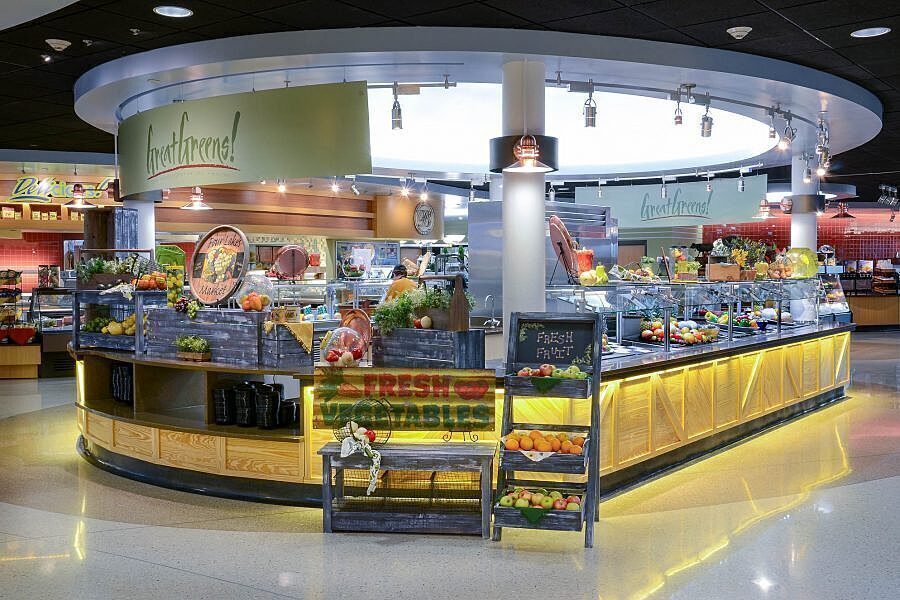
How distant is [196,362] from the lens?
6.43 meters

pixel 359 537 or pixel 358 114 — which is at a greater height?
pixel 358 114

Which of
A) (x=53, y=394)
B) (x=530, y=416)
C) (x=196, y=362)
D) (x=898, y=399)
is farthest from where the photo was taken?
(x=53, y=394)

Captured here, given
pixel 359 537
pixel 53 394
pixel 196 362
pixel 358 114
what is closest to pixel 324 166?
pixel 358 114

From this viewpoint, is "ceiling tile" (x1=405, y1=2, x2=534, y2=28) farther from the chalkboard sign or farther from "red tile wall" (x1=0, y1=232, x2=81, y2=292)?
"red tile wall" (x1=0, y1=232, x2=81, y2=292)

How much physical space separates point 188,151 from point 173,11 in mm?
1486

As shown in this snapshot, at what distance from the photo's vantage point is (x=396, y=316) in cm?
582

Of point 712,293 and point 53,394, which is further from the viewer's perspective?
point 53,394

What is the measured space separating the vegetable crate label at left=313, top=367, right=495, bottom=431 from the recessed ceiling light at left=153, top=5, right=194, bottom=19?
2863 millimetres

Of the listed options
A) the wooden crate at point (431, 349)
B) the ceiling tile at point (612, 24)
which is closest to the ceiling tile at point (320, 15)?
the ceiling tile at point (612, 24)

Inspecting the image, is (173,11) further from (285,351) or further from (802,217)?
(802,217)

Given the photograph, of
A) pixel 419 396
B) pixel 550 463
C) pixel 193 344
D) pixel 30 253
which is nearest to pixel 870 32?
pixel 550 463

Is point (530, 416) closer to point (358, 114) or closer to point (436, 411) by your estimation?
point (436, 411)

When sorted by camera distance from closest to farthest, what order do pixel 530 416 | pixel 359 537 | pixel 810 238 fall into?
pixel 359 537 → pixel 530 416 → pixel 810 238

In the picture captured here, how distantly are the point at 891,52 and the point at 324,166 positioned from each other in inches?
198
